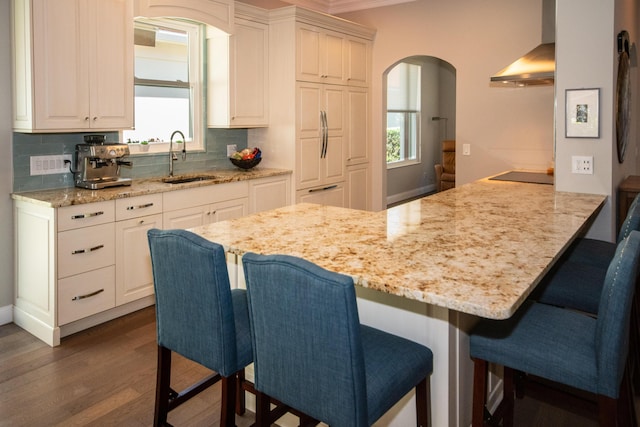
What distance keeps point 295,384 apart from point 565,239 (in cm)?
129

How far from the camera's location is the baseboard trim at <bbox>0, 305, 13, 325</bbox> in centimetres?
362

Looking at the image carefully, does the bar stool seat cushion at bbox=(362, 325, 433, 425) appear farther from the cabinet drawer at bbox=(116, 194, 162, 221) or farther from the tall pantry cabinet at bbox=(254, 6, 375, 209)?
the tall pantry cabinet at bbox=(254, 6, 375, 209)

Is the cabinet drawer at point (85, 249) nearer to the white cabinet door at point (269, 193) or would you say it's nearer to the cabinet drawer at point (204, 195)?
the cabinet drawer at point (204, 195)

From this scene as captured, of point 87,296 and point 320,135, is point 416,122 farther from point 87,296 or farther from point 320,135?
point 87,296

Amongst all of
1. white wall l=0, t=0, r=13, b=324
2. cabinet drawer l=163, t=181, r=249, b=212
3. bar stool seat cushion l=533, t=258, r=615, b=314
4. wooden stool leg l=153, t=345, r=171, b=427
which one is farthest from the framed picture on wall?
white wall l=0, t=0, r=13, b=324

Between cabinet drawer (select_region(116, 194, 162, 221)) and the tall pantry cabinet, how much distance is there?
5.29ft

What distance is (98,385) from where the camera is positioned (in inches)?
111

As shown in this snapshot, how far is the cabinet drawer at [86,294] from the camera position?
11.0ft

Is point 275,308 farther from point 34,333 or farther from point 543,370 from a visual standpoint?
point 34,333

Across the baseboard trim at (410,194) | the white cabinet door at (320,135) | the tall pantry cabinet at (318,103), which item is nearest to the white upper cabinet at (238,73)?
the tall pantry cabinet at (318,103)

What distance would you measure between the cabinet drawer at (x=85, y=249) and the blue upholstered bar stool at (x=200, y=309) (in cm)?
167

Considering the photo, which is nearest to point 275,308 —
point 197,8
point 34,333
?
point 34,333

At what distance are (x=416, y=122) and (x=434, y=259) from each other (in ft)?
25.8

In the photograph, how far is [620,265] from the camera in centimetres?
158
